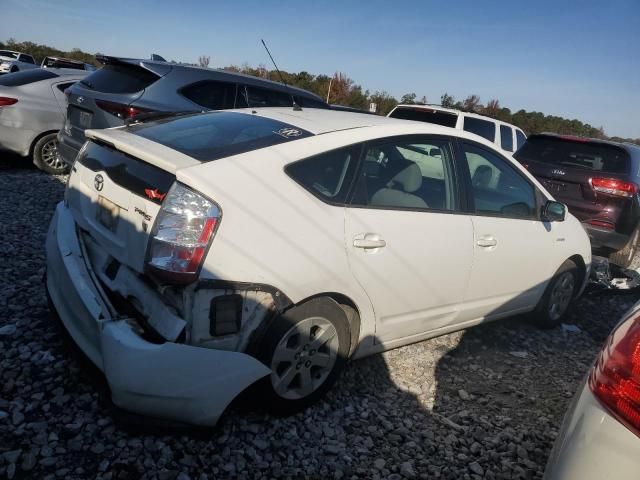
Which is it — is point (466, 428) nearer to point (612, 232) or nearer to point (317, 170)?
point (317, 170)

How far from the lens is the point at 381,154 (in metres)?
2.88

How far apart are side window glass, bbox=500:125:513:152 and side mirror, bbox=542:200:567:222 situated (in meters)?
6.87

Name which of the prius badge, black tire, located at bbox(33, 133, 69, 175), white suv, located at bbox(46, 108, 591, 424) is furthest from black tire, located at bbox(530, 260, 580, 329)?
black tire, located at bbox(33, 133, 69, 175)

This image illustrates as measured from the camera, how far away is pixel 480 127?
32.2 ft

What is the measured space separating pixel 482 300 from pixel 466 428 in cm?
99

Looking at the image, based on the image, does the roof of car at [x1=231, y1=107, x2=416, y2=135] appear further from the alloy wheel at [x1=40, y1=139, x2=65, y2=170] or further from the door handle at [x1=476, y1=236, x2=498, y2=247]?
the alloy wheel at [x1=40, y1=139, x2=65, y2=170]

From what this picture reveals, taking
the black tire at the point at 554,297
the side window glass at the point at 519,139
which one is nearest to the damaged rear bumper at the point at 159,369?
the black tire at the point at 554,297

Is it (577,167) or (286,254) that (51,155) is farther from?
(577,167)

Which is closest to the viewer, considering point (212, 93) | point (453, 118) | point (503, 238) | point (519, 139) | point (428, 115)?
point (503, 238)

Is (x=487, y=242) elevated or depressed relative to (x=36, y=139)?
elevated

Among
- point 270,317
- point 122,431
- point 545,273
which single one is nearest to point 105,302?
point 122,431

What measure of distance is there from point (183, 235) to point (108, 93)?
14.4 ft

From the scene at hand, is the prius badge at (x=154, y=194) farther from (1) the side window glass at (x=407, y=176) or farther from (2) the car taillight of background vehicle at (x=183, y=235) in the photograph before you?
(1) the side window glass at (x=407, y=176)

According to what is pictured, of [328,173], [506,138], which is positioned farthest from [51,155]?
[506,138]
